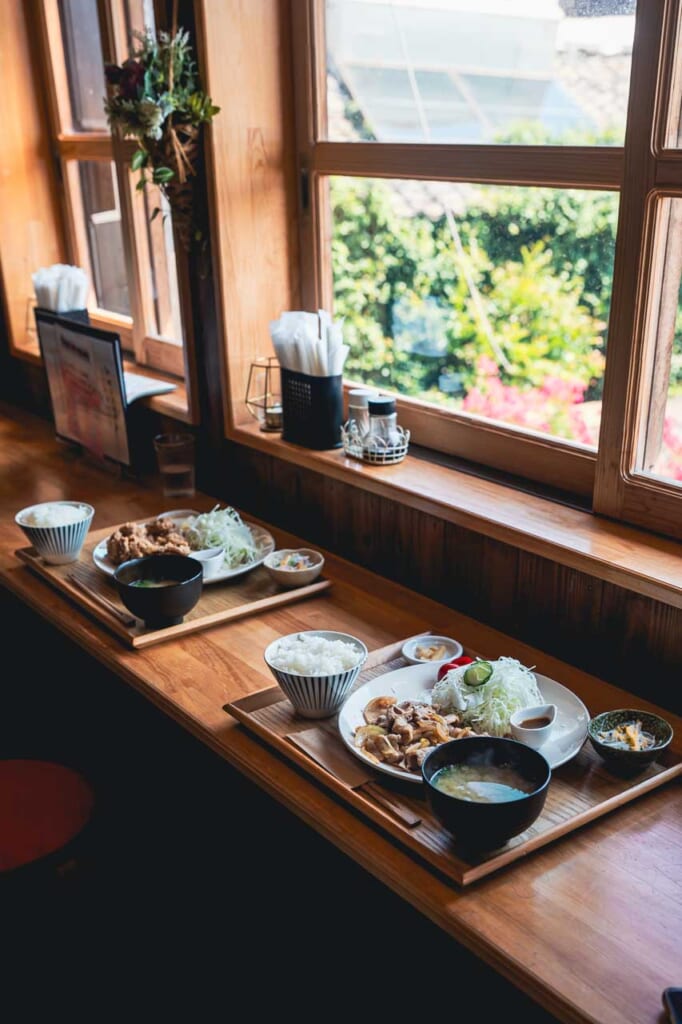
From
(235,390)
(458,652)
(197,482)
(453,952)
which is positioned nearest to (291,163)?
(235,390)

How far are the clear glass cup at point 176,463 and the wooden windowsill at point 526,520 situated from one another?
39 cm

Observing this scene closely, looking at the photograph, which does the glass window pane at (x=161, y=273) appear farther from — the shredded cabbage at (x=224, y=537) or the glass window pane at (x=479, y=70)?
the shredded cabbage at (x=224, y=537)

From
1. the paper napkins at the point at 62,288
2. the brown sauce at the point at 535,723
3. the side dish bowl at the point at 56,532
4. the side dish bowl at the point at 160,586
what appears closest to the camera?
the brown sauce at the point at 535,723

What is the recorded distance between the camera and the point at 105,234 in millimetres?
3404

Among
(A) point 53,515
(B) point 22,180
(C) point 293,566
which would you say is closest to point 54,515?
(A) point 53,515

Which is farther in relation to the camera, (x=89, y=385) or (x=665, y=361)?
(x=89, y=385)

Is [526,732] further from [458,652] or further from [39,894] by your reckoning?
[39,894]

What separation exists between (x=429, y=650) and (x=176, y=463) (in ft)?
3.60

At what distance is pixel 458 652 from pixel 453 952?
50 centimetres

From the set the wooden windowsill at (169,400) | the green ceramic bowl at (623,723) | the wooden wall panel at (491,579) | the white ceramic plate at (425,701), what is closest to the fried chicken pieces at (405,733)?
the white ceramic plate at (425,701)

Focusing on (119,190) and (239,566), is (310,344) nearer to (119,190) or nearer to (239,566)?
(239,566)

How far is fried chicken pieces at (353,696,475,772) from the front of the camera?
4.62 ft

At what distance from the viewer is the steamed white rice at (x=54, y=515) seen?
7.23 ft

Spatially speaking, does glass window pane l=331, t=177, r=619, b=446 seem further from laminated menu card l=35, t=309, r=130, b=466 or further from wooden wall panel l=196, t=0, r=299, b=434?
laminated menu card l=35, t=309, r=130, b=466
